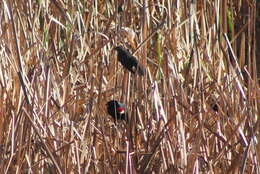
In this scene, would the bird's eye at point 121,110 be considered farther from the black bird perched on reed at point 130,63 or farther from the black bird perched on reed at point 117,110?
the black bird perched on reed at point 130,63

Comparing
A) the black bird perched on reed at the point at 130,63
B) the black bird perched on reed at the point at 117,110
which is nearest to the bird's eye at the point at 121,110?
the black bird perched on reed at the point at 117,110

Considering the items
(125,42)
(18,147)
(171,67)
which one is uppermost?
(125,42)

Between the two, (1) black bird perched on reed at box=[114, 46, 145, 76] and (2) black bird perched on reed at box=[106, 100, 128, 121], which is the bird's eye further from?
(1) black bird perched on reed at box=[114, 46, 145, 76]

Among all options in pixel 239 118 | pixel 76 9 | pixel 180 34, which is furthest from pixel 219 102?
pixel 76 9

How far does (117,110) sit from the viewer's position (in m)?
2.02

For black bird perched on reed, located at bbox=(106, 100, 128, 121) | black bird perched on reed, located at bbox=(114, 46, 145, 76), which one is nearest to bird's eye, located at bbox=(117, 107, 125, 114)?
black bird perched on reed, located at bbox=(106, 100, 128, 121)

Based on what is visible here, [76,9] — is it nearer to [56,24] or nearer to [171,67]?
[56,24]

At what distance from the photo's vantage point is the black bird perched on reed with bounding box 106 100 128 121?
202 cm

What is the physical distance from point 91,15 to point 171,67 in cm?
80

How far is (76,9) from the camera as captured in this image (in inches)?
108

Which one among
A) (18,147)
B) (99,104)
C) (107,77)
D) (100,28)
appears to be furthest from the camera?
(100,28)

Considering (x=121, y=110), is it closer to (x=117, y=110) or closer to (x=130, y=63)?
(x=117, y=110)

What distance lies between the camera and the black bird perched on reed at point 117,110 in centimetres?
202

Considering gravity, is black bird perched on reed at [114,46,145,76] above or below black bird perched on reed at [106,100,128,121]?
above
